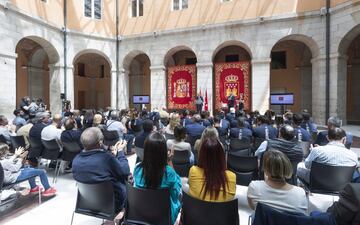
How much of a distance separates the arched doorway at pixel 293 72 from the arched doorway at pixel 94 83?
508 inches

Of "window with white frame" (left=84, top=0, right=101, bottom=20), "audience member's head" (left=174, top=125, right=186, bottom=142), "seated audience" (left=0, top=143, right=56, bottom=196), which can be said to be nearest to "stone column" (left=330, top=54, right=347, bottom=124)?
"audience member's head" (left=174, top=125, right=186, bottom=142)

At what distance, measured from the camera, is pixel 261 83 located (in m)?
13.7

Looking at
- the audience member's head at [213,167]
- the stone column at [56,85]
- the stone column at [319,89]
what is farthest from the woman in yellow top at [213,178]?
the stone column at [56,85]

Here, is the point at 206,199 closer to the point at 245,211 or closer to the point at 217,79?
the point at 245,211

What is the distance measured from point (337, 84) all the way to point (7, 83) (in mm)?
13825

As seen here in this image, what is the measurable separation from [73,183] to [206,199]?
3.32 meters

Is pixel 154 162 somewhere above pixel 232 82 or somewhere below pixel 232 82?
below

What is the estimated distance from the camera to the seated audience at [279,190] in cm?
211

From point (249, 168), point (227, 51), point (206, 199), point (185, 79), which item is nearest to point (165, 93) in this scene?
point (185, 79)

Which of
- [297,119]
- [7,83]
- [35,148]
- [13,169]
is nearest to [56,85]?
[7,83]

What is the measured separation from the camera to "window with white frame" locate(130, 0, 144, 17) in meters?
16.7

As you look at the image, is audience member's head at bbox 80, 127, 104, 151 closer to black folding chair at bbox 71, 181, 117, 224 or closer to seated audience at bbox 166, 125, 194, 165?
black folding chair at bbox 71, 181, 117, 224

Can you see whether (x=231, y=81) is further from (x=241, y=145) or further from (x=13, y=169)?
(x=13, y=169)

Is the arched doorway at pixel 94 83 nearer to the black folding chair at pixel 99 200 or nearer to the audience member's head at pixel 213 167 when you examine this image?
Answer: the black folding chair at pixel 99 200
